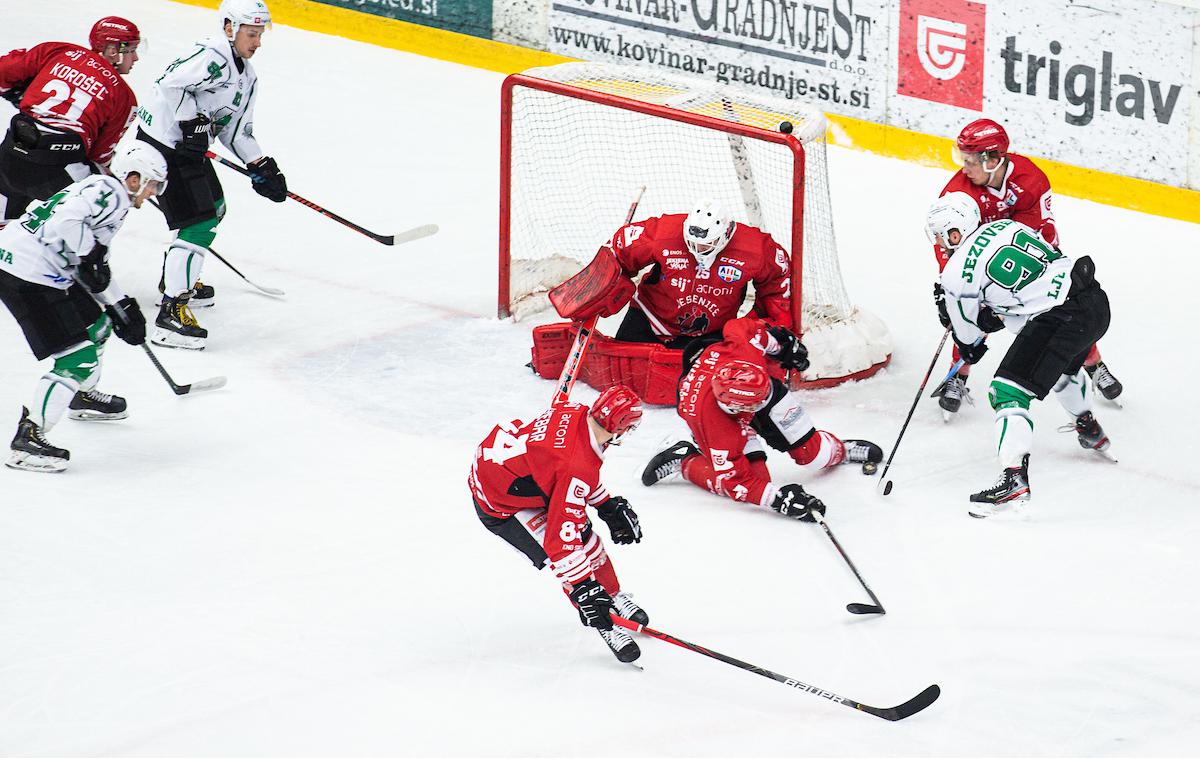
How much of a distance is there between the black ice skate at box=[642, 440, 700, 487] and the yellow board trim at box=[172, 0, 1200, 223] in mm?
3286

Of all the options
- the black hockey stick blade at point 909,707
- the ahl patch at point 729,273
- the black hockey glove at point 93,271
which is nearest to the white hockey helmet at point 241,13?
the black hockey glove at point 93,271

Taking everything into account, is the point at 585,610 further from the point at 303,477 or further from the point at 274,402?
the point at 274,402

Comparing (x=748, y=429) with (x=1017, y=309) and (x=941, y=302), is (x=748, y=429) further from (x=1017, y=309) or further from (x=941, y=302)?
(x=1017, y=309)

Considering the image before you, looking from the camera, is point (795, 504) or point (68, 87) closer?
point (795, 504)

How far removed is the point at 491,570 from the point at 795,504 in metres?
0.98

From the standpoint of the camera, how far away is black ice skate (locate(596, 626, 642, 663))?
4.07 meters

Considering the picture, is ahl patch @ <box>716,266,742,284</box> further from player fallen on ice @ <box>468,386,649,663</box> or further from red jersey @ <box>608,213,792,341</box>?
player fallen on ice @ <box>468,386,649,663</box>

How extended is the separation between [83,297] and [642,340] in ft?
6.55

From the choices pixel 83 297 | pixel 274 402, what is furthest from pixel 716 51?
pixel 83 297

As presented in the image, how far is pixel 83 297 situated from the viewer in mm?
5230

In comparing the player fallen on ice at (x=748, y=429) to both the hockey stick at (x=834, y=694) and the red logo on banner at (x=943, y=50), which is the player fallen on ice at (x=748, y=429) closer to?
the hockey stick at (x=834, y=694)

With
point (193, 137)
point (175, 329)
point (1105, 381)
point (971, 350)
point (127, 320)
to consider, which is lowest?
point (1105, 381)

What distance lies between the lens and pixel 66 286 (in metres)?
5.12

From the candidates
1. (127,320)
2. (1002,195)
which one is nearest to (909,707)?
(1002,195)
